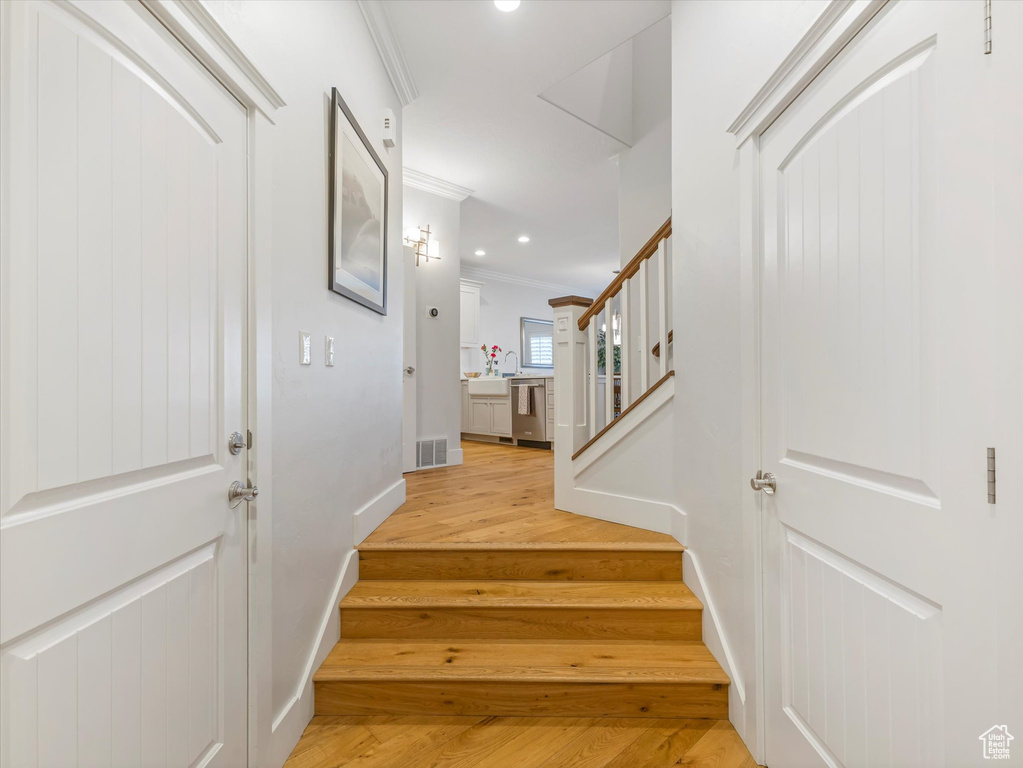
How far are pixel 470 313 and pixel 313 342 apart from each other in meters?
5.42

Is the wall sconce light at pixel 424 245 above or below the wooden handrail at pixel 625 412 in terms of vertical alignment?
above

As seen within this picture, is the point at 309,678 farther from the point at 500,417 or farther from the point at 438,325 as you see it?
the point at 500,417

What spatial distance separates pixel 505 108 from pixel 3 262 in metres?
3.09

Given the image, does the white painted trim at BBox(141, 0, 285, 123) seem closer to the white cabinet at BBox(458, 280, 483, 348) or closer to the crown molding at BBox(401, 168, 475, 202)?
the crown molding at BBox(401, 168, 475, 202)

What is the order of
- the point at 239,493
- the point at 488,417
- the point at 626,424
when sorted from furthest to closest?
the point at 488,417 < the point at 626,424 < the point at 239,493

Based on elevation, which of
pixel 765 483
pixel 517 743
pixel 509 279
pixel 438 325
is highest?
pixel 509 279

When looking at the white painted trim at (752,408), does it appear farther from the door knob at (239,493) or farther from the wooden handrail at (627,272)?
the door knob at (239,493)

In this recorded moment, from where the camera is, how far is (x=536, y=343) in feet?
27.4

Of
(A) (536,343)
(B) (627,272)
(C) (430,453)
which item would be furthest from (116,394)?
(A) (536,343)

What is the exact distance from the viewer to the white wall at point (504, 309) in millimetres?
7406

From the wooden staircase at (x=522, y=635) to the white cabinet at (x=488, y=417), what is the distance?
145 inches

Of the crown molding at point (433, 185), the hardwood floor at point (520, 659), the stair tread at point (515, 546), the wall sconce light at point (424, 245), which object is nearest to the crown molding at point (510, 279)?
the crown molding at point (433, 185)

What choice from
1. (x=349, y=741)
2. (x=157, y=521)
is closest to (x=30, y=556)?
(x=157, y=521)

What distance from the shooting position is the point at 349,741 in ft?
5.00
